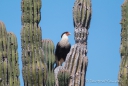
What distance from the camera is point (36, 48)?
12547mm

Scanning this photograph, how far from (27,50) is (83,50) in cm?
156

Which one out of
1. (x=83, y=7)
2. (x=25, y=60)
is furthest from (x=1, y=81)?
(x=83, y=7)

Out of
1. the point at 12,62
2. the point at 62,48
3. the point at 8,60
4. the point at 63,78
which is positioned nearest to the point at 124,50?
the point at 63,78

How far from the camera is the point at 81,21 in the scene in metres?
13.8

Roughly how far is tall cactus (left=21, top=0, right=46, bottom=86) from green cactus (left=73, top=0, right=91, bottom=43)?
3.98ft

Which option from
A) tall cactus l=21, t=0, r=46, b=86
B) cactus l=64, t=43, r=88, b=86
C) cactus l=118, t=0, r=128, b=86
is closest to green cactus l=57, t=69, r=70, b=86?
tall cactus l=21, t=0, r=46, b=86

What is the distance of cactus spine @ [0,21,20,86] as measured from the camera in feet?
45.6

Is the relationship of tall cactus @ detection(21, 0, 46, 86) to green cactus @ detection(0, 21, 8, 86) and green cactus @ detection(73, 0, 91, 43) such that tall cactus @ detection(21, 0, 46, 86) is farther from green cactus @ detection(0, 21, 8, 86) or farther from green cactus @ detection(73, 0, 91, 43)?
green cactus @ detection(0, 21, 8, 86)

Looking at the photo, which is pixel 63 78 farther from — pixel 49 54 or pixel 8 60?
pixel 49 54

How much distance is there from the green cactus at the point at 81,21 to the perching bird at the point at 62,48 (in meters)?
0.94

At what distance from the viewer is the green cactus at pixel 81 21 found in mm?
13688

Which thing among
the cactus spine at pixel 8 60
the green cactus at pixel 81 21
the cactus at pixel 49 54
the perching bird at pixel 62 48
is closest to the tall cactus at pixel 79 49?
the green cactus at pixel 81 21

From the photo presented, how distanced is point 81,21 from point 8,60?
1.90 m

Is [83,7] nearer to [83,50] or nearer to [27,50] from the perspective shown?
[83,50]
